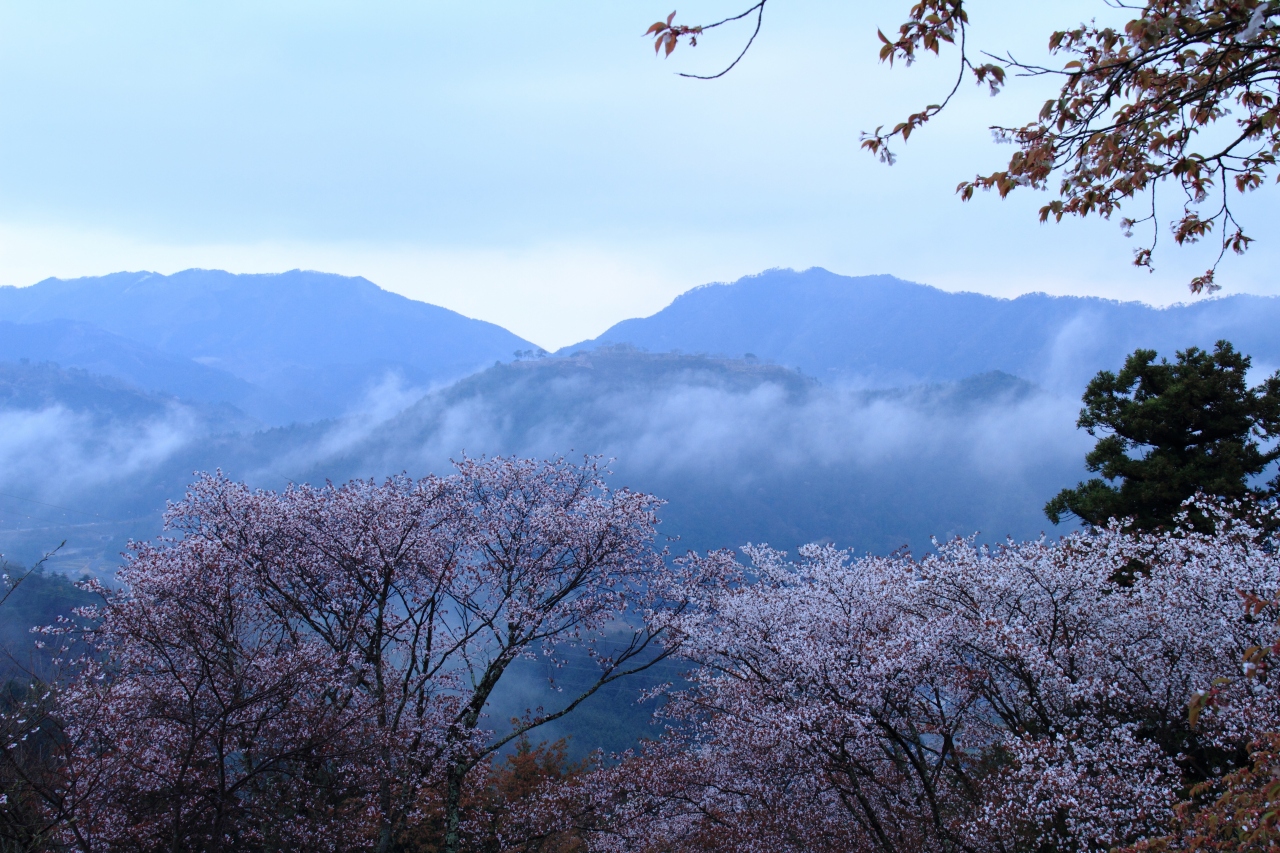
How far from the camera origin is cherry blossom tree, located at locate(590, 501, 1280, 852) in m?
10.1

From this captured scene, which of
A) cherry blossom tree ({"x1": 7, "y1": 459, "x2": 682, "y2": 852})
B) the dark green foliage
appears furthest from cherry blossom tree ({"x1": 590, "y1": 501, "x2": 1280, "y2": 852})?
the dark green foliage

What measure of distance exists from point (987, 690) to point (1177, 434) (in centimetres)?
1543

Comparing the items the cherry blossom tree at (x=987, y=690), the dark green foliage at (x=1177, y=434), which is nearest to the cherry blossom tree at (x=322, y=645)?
the cherry blossom tree at (x=987, y=690)

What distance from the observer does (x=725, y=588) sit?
1802cm

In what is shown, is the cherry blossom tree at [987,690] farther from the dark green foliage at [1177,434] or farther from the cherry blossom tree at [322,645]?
the dark green foliage at [1177,434]

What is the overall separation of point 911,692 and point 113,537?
705 feet

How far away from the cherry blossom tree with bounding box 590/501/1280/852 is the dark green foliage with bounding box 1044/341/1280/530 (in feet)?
20.3

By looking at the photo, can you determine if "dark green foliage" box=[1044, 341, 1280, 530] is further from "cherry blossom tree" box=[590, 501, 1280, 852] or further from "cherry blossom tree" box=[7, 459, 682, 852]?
"cherry blossom tree" box=[7, 459, 682, 852]

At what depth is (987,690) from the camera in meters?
12.6

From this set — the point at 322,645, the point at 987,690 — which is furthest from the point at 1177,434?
the point at 322,645

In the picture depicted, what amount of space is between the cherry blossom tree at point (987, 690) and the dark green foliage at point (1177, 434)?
620cm

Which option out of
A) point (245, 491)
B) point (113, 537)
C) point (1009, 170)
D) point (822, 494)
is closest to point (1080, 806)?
point (1009, 170)

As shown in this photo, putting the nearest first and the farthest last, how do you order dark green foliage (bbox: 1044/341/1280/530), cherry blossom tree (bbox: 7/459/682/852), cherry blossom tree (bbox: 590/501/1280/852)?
cherry blossom tree (bbox: 590/501/1280/852) → cherry blossom tree (bbox: 7/459/682/852) → dark green foliage (bbox: 1044/341/1280/530)

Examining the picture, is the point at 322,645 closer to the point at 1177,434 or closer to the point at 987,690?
the point at 987,690
